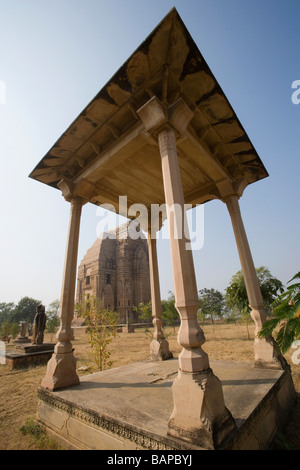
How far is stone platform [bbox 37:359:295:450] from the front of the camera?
2.37m

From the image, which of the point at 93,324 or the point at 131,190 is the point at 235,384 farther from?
the point at 131,190

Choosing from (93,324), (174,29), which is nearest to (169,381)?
(93,324)

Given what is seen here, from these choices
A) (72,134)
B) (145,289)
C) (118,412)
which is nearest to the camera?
(118,412)

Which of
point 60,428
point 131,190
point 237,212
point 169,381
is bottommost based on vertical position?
point 60,428

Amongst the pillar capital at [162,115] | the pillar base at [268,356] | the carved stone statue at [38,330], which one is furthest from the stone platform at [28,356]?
the pillar capital at [162,115]

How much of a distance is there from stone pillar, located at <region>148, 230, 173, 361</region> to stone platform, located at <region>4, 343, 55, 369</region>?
681 cm

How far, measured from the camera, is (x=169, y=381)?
4.16 metres

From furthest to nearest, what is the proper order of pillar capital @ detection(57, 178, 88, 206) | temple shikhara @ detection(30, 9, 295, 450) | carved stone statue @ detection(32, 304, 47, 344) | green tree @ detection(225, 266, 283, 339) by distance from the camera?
green tree @ detection(225, 266, 283, 339)
carved stone statue @ detection(32, 304, 47, 344)
pillar capital @ detection(57, 178, 88, 206)
temple shikhara @ detection(30, 9, 295, 450)

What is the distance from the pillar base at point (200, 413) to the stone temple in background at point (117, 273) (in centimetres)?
3234

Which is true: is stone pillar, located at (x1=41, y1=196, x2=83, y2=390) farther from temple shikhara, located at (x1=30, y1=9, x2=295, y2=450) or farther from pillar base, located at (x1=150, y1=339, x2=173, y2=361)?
pillar base, located at (x1=150, y1=339, x2=173, y2=361)

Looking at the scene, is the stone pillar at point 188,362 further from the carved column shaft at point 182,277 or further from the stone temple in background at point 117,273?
the stone temple in background at point 117,273

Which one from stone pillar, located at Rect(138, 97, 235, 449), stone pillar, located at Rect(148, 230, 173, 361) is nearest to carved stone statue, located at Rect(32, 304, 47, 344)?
stone pillar, located at Rect(148, 230, 173, 361)

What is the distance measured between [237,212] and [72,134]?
14.5 ft
